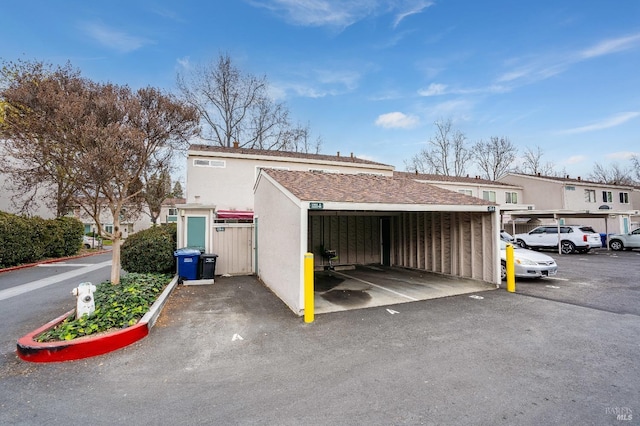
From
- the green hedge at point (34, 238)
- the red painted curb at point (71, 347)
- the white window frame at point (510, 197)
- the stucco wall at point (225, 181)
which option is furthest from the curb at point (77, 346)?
the white window frame at point (510, 197)

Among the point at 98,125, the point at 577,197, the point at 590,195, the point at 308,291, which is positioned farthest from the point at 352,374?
the point at 590,195

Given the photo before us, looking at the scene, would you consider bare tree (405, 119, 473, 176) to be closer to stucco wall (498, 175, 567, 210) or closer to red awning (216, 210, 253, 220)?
stucco wall (498, 175, 567, 210)

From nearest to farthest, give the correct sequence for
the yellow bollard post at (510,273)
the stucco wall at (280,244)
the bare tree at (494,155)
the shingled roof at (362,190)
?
1. the stucco wall at (280,244)
2. the shingled roof at (362,190)
3. the yellow bollard post at (510,273)
4. the bare tree at (494,155)

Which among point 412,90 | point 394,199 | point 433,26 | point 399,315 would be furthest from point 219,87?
point 399,315

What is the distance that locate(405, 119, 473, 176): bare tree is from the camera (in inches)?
1443

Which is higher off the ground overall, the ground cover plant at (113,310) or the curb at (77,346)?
the ground cover plant at (113,310)

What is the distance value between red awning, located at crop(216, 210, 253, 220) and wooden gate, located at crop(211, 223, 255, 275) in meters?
3.93

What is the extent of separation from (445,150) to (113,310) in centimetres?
3862

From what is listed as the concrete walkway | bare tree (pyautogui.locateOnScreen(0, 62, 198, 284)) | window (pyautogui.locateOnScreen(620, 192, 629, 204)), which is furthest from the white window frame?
bare tree (pyautogui.locateOnScreen(0, 62, 198, 284))

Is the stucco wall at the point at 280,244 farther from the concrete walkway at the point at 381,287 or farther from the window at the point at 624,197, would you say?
the window at the point at 624,197

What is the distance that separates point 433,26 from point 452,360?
42.2ft

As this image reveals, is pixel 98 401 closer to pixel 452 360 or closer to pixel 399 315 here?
pixel 452 360

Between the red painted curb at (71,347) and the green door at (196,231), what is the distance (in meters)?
5.45

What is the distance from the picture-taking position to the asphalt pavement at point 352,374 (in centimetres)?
292
